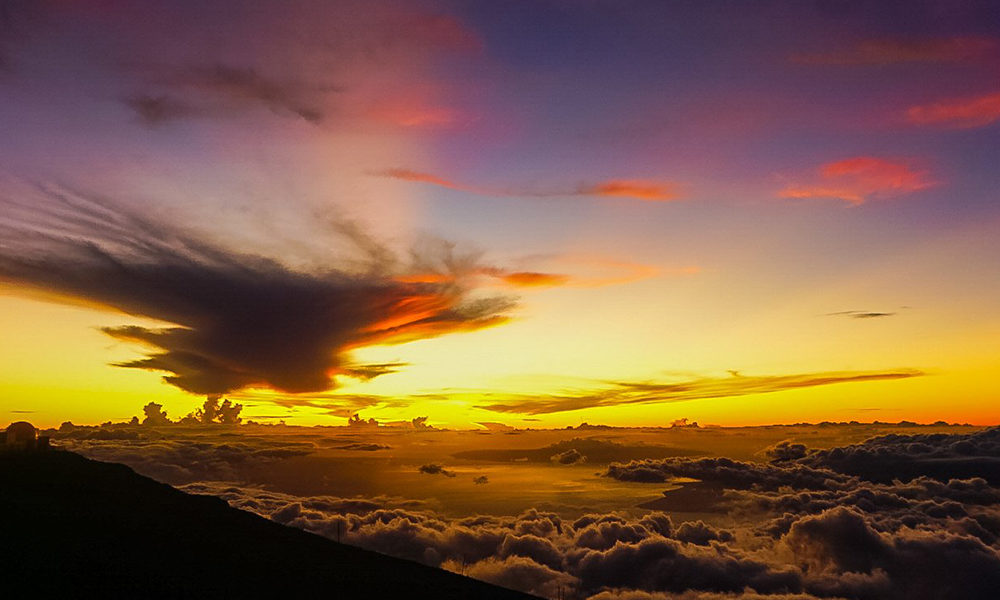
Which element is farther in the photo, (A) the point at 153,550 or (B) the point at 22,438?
(B) the point at 22,438

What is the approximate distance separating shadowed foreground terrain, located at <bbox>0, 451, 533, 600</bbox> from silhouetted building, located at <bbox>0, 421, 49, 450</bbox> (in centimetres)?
371

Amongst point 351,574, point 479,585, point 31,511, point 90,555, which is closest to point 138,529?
point 31,511

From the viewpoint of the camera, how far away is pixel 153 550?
9512 cm

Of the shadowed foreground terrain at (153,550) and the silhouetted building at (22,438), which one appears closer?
the shadowed foreground terrain at (153,550)

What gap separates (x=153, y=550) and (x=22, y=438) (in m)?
79.1

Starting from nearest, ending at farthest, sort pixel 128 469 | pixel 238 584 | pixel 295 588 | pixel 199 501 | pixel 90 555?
pixel 90 555
pixel 238 584
pixel 295 588
pixel 199 501
pixel 128 469

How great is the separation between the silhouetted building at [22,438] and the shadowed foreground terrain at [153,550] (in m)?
3.71

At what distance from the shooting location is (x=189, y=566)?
305 ft

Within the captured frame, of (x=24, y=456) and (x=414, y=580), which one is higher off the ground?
(x=24, y=456)

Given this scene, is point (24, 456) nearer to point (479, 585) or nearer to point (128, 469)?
point (128, 469)

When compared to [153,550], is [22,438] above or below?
above

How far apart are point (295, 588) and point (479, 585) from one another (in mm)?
45786

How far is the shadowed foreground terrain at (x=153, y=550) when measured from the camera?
75.4 m

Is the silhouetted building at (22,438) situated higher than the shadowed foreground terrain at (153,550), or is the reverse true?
the silhouetted building at (22,438)
